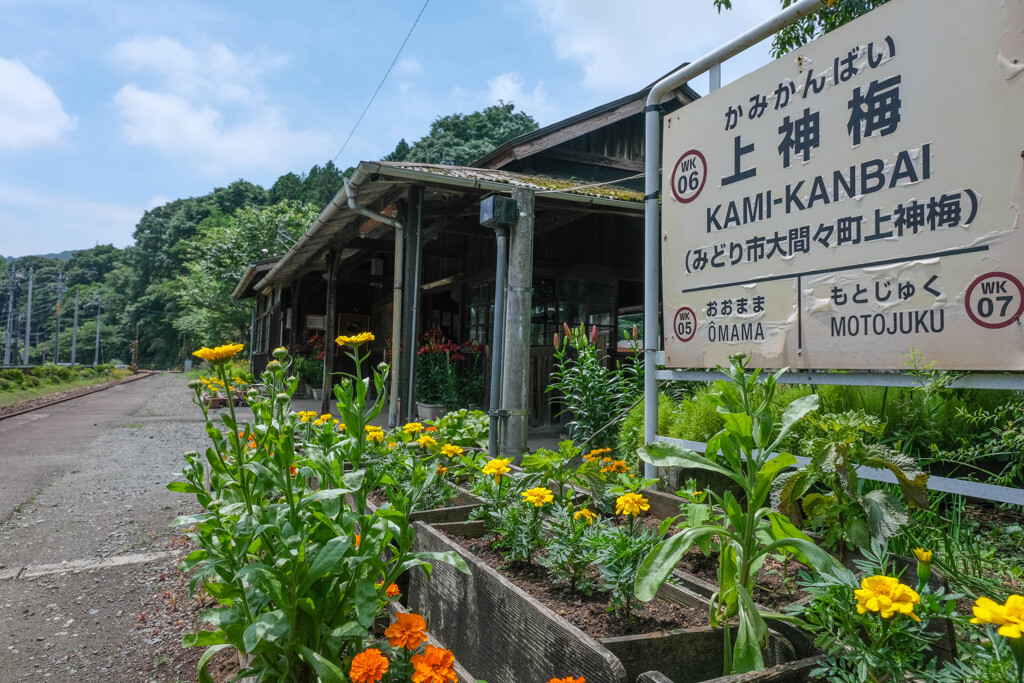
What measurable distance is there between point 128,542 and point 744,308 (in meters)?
4.01

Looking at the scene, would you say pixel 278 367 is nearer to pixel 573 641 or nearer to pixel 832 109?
pixel 573 641

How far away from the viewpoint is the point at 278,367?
179cm

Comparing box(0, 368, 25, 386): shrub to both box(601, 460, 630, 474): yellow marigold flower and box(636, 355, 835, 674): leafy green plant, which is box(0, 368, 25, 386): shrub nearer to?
box(601, 460, 630, 474): yellow marigold flower

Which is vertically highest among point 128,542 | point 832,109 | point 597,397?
point 832,109

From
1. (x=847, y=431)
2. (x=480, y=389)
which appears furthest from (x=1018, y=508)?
(x=480, y=389)

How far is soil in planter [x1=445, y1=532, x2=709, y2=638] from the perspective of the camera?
5.45ft

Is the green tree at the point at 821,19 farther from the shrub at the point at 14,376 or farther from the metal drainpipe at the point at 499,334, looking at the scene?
the shrub at the point at 14,376

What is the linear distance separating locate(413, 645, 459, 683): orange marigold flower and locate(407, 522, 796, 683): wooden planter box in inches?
9.7

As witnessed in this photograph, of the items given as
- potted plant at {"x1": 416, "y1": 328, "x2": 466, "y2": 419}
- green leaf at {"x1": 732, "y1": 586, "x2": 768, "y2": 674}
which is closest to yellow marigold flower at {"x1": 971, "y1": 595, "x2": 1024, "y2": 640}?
green leaf at {"x1": 732, "y1": 586, "x2": 768, "y2": 674}

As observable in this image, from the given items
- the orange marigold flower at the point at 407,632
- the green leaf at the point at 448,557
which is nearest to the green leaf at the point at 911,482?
the green leaf at the point at 448,557

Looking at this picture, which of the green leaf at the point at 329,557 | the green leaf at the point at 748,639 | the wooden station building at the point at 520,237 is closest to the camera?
the green leaf at the point at 748,639

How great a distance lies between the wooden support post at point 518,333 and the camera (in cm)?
454

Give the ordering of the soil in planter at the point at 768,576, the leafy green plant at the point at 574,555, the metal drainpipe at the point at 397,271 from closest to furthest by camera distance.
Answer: the soil in planter at the point at 768,576, the leafy green plant at the point at 574,555, the metal drainpipe at the point at 397,271

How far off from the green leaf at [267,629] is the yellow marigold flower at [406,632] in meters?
0.23
